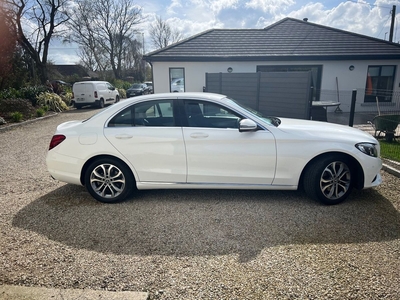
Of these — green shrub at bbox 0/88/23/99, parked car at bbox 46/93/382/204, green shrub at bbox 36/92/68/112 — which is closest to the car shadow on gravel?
parked car at bbox 46/93/382/204

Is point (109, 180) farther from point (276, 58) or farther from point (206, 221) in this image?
point (276, 58)

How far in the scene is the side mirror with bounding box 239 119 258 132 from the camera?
11.7 ft

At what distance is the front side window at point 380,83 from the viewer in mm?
13242

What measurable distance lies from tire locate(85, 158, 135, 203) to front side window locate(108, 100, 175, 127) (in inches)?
22.5

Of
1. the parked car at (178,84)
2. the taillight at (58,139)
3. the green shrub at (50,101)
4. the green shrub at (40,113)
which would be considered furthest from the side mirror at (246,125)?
the green shrub at (50,101)

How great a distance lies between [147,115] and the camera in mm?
3932

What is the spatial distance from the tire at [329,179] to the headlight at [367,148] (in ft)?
0.76

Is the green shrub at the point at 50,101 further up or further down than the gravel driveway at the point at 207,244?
further up

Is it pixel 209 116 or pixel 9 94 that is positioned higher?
pixel 9 94

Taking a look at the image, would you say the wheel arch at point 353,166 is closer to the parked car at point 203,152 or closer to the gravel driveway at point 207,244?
the parked car at point 203,152

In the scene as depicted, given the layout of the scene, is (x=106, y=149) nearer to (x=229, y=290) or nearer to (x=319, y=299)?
(x=229, y=290)

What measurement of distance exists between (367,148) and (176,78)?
10.9 meters

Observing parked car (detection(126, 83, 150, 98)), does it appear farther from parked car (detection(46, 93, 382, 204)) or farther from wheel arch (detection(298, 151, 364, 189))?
wheel arch (detection(298, 151, 364, 189))

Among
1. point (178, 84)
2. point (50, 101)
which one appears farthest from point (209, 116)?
point (50, 101)
